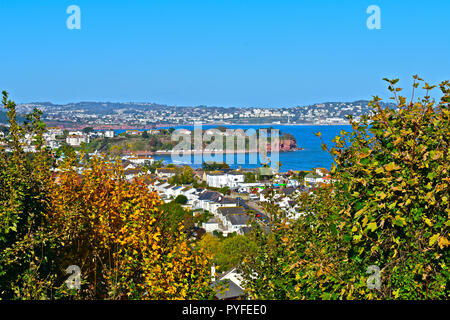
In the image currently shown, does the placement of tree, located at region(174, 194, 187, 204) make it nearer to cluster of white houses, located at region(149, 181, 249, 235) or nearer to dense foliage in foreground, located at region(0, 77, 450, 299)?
cluster of white houses, located at region(149, 181, 249, 235)

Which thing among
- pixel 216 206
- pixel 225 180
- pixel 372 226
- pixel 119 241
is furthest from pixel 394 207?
pixel 225 180

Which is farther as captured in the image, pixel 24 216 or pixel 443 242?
pixel 24 216

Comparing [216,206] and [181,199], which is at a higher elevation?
[181,199]

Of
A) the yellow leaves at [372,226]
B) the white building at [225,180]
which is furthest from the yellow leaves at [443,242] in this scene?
the white building at [225,180]

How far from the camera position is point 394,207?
2.48 m

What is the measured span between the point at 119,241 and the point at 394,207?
2441 mm

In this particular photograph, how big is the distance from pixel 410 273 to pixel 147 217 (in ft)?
8.31

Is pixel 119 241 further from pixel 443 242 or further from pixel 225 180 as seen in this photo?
pixel 225 180

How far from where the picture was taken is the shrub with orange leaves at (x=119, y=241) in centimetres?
363

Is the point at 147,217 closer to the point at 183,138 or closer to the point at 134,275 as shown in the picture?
the point at 134,275

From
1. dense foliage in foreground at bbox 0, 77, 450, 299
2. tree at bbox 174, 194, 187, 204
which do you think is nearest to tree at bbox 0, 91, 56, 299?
dense foliage in foreground at bbox 0, 77, 450, 299

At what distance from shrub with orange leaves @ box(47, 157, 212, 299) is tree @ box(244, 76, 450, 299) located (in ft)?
3.90
